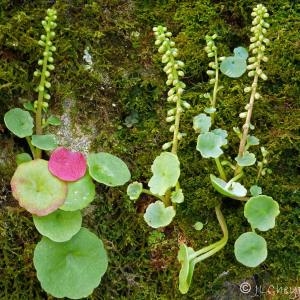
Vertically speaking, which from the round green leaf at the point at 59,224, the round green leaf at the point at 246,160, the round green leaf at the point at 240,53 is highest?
the round green leaf at the point at 240,53

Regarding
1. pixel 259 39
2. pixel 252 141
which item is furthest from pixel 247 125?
pixel 259 39

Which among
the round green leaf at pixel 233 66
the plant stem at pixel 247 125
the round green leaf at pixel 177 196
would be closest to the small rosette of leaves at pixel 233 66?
the round green leaf at pixel 233 66

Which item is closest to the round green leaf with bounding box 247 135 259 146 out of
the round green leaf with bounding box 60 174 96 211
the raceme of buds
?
the raceme of buds

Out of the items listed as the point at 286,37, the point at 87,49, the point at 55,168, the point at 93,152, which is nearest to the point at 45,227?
the point at 55,168

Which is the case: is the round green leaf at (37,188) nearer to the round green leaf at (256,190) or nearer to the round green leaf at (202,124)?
the round green leaf at (202,124)

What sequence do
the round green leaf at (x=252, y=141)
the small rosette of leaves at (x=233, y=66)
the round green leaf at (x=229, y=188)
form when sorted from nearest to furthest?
the round green leaf at (x=229, y=188)
the round green leaf at (x=252, y=141)
the small rosette of leaves at (x=233, y=66)

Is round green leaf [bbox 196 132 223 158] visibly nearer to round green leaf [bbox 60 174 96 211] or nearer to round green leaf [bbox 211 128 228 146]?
round green leaf [bbox 211 128 228 146]

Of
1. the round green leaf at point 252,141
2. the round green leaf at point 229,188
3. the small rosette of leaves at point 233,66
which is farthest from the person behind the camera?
the small rosette of leaves at point 233,66
